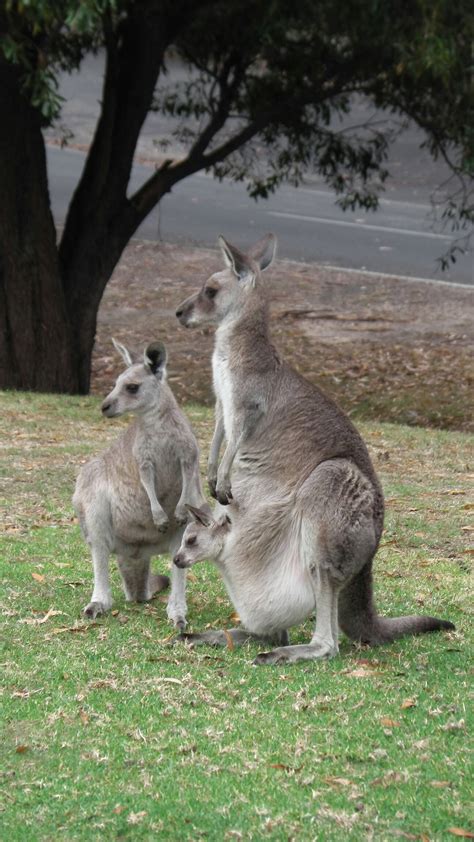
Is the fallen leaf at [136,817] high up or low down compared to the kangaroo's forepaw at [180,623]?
up

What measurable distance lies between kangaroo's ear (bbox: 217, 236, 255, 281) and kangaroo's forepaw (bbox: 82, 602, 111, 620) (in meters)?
1.62

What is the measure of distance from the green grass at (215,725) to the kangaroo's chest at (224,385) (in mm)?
983

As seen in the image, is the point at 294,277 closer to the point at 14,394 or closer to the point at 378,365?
the point at 378,365

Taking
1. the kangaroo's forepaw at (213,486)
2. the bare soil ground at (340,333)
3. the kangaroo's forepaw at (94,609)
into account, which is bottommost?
the bare soil ground at (340,333)

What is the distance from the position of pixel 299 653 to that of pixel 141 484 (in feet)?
3.99

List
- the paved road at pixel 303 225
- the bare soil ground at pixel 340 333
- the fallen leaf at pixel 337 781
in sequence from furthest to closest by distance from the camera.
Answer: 1. the paved road at pixel 303 225
2. the bare soil ground at pixel 340 333
3. the fallen leaf at pixel 337 781

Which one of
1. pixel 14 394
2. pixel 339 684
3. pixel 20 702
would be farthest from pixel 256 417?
pixel 14 394

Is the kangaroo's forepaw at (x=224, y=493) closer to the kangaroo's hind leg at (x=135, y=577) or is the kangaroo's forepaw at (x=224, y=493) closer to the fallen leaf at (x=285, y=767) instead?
the kangaroo's hind leg at (x=135, y=577)

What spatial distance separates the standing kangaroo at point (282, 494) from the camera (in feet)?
17.4

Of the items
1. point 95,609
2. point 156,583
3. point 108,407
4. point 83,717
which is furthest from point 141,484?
point 83,717

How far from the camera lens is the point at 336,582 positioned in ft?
17.3

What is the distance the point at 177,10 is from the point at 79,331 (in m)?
3.23

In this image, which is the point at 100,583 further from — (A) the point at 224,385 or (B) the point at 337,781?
(B) the point at 337,781

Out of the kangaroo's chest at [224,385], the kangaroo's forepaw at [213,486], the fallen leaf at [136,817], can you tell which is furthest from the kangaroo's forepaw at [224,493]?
the fallen leaf at [136,817]
